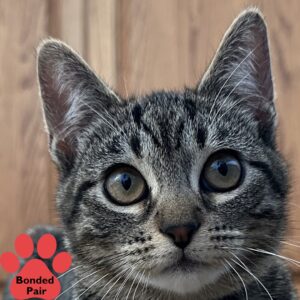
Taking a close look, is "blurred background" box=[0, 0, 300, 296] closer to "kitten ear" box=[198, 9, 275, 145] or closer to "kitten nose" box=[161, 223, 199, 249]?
"kitten ear" box=[198, 9, 275, 145]

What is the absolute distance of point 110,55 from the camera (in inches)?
77.7

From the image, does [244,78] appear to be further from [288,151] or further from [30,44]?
[30,44]

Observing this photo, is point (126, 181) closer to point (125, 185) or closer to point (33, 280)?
point (125, 185)

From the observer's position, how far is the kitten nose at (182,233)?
1020 mm

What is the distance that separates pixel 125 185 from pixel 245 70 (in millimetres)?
391

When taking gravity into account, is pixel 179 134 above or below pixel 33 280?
above

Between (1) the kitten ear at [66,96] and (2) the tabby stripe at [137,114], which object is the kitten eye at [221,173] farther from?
(1) the kitten ear at [66,96]

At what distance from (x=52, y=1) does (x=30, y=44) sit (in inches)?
6.4

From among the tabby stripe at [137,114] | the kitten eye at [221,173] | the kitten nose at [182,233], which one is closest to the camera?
the kitten nose at [182,233]

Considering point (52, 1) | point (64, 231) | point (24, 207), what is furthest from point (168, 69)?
point (64, 231)

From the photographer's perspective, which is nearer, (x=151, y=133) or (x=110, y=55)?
(x=151, y=133)

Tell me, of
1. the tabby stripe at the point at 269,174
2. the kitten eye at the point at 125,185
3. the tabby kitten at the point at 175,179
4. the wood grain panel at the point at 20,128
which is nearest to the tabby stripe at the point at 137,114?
the tabby kitten at the point at 175,179

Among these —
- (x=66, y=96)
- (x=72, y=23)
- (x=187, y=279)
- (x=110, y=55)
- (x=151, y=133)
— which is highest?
(x=72, y=23)

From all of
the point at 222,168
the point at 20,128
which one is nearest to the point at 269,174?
the point at 222,168
